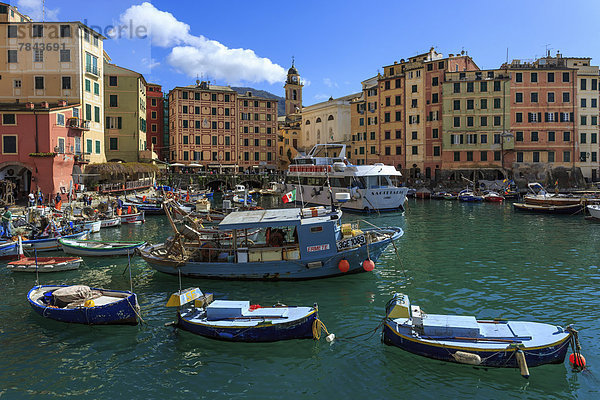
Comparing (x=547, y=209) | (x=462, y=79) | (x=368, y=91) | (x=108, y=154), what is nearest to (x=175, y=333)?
(x=547, y=209)

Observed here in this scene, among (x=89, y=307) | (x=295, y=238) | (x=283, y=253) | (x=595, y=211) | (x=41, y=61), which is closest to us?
(x=89, y=307)

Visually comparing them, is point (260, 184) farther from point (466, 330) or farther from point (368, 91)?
point (466, 330)

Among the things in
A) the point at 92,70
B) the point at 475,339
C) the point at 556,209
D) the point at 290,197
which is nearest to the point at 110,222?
the point at 290,197

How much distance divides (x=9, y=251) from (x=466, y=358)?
82.5 ft

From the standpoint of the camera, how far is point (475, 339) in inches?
491

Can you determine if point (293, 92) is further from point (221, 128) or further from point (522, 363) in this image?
point (522, 363)

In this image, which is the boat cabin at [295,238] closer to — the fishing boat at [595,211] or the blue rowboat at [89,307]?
the blue rowboat at [89,307]

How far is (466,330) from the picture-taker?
1275 cm

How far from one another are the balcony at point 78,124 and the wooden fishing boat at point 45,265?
27.2 metres

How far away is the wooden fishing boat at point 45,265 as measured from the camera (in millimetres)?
23094

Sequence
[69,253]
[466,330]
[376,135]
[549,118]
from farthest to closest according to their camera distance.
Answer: [376,135] < [549,118] < [69,253] < [466,330]

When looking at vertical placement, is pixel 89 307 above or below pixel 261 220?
below

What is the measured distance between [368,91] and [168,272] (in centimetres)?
6742

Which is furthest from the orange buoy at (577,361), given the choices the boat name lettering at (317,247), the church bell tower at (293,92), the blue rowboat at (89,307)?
the church bell tower at (293,92)
